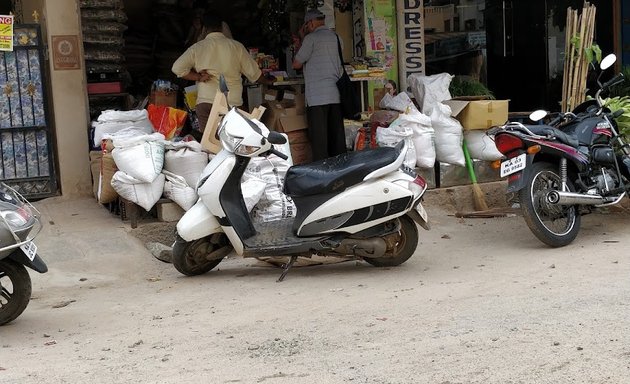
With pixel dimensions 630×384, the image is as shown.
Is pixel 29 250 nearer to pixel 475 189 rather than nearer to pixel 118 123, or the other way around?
pixel 118 123

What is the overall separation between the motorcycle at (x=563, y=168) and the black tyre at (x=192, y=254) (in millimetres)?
2496

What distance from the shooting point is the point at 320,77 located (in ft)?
30.6

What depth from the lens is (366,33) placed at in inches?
403

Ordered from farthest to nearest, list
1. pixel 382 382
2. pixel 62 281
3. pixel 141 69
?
pixel 141 69 → pixel 62 281 → pixel 382 382

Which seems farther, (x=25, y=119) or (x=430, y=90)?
(x=430, y=90)

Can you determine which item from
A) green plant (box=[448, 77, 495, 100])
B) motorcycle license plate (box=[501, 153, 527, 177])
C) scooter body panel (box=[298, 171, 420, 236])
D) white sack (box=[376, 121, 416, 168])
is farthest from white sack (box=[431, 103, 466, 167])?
scooter body panel (box=[298, 171, 420, 236])

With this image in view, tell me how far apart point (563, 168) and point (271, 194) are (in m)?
2.45

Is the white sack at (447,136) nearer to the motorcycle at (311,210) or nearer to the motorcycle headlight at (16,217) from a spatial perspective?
the motorcycle at (311,210)

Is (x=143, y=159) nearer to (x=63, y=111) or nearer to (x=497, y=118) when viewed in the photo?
(x=63, y=111)

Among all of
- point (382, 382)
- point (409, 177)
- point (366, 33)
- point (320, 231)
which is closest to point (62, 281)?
point (320, 231)

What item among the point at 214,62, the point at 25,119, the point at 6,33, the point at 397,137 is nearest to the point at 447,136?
the point at 397,137

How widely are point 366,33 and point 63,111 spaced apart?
3.40 m

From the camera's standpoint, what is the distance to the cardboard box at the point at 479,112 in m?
9.70

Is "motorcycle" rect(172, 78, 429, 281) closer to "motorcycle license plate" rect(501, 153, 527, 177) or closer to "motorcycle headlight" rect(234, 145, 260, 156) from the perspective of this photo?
"motorcycle headlight" rect(234, 145, 260, 156)
